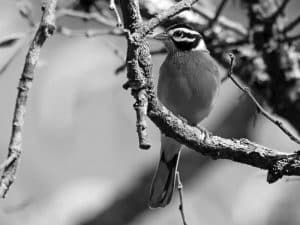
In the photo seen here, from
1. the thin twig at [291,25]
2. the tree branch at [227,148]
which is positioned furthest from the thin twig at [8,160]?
the thin twig at [291,25]

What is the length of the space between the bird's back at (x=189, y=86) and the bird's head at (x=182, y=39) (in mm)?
158

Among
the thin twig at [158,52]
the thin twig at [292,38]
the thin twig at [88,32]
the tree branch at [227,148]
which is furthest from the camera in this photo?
the thin twig at [158,52]

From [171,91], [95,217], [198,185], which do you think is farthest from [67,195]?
[171,91]

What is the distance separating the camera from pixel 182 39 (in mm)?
4336

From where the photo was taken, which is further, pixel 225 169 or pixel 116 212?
pixel 225 169

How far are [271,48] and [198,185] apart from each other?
2.76 metres

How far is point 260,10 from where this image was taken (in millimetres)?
4125

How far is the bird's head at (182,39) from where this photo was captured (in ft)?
14.0

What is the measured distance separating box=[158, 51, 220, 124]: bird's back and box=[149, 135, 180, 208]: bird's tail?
11.8 inches

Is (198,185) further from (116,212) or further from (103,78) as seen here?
(103,78)

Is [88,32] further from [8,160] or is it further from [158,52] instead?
[8,160]

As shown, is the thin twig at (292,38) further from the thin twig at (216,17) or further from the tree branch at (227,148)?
the tree branch at (227,148)

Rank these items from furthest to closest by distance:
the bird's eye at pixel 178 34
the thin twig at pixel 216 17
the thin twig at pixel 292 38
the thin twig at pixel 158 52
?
the bird's eye at pixel 178 34 → the thin twig at pixel 158 52 → the thin twig at pixel 292 38 → the thin twig at pixel 216 17

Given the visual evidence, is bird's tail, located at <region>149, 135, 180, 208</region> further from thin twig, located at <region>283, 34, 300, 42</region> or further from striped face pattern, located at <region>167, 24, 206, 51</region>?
thin twig, located at <region>283, 34, 300, 42</region>
